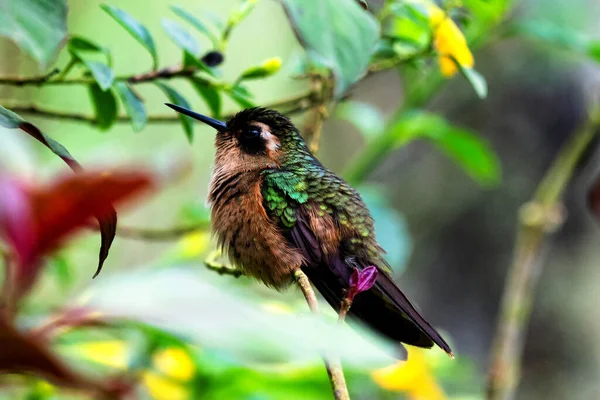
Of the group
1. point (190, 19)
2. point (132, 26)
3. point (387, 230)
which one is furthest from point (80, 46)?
point (387, 230)

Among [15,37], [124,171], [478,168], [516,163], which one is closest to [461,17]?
[478,168]

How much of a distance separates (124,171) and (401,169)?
4.67m

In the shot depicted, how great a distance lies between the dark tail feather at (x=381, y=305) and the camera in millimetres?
1457

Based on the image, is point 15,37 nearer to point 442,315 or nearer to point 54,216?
point 54,216

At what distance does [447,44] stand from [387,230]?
3.37 ft

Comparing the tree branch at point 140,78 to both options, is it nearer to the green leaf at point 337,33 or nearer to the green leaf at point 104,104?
the green leaf at point 104,104

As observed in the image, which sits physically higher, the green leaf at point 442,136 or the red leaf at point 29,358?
the green leaf at point 442,136

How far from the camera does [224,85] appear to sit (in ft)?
4.33

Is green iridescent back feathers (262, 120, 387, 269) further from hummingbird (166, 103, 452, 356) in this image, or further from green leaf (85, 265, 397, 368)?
green leaf (85, 265, 397, 368)

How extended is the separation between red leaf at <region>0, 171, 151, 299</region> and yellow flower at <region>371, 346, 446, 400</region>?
5.10ft

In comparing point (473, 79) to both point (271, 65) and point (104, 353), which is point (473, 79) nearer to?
point (271, 65)

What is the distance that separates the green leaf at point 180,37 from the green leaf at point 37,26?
0.53 meters

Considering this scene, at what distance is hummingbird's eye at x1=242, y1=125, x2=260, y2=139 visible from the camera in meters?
1.97

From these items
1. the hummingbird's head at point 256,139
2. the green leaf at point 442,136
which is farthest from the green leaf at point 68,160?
the green leaf at point 442,136
